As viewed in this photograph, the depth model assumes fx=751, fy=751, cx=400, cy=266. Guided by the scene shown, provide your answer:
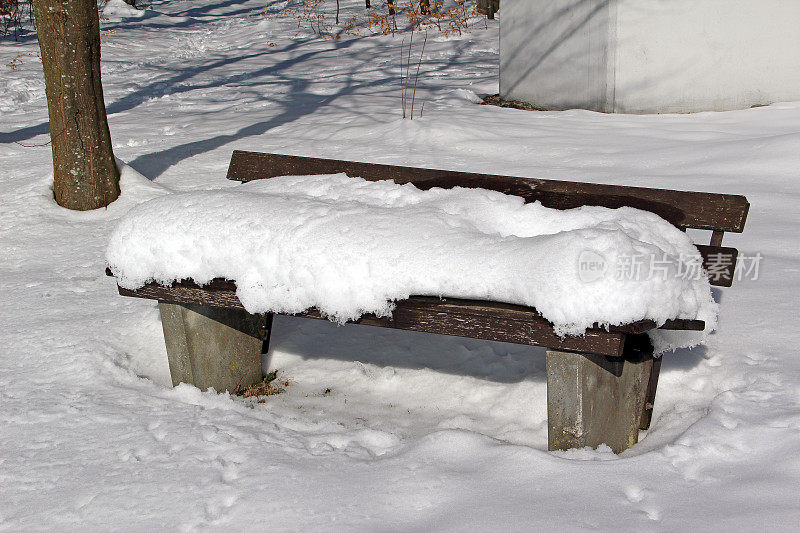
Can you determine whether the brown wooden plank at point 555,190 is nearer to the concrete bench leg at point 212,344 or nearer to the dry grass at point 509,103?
the concrete bench leg at point 212,344

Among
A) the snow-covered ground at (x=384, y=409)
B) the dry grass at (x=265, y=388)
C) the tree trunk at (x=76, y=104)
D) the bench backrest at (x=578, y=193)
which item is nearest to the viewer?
the snow-covered ground at (x=384, y=409)

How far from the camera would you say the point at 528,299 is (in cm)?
242

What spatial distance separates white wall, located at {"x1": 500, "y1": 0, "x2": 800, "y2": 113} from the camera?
303 inches

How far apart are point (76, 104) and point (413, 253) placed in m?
3.82

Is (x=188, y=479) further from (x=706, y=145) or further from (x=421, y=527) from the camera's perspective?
(x=706, y=145)

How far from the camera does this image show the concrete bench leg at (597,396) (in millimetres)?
2578

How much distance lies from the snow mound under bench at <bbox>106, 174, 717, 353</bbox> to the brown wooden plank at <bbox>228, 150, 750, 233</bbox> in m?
0.13

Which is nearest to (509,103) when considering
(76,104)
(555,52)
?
(555,52)

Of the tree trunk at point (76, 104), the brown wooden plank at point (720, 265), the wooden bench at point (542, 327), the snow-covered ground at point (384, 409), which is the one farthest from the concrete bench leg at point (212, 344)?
the tree trunk at point (76, 104)

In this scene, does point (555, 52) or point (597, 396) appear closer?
point (597, 396)

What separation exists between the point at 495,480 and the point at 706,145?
16.2ft

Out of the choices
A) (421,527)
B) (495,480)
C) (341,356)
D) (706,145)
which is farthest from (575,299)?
(706,145)

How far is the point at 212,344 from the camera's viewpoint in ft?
10.9

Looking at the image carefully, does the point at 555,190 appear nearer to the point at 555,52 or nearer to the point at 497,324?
→ the point at 497,324
